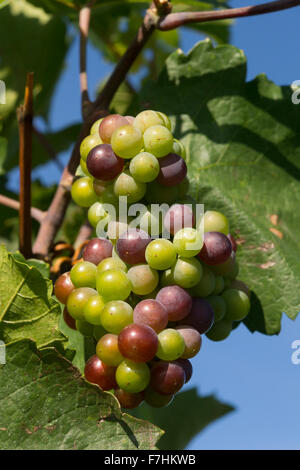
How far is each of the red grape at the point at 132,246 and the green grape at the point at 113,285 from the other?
34 millimetres

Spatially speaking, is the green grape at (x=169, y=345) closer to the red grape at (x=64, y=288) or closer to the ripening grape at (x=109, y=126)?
the red grape at (x=64, y=288)

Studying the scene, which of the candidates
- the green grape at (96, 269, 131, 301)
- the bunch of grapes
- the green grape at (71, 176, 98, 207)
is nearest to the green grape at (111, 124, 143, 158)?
the bunch of grapes

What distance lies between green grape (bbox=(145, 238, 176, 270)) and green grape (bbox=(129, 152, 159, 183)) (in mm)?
116

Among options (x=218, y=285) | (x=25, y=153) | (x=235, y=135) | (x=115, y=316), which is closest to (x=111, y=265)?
(x=115, y=316)

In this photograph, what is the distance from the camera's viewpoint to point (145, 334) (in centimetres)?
95

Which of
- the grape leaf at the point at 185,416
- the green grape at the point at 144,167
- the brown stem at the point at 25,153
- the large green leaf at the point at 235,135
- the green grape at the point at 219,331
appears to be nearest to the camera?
the green grape at the point at 144,167

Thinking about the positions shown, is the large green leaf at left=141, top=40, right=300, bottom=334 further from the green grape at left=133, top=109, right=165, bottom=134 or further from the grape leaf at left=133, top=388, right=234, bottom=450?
Answer: the grape leaf at left=133, top=388, right=234, bottom=450

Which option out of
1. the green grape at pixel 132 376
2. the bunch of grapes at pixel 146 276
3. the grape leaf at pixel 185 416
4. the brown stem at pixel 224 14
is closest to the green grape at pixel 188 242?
the bunch of grapes at pixel 146 276

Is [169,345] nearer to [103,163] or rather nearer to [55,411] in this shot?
[55,411]

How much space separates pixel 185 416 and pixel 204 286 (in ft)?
4.83

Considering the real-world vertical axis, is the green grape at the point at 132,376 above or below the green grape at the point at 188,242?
below

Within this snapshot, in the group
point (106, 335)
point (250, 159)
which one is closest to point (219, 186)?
point (250, 159)

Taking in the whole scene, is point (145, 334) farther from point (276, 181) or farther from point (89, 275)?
point (276, 181)

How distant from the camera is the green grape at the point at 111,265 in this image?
1.05 meters
